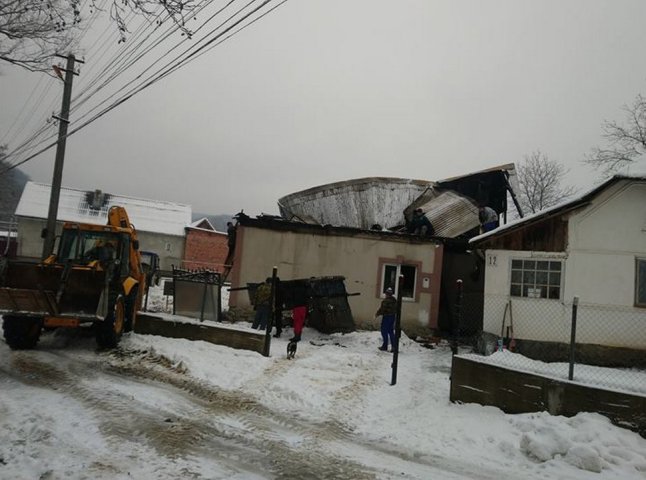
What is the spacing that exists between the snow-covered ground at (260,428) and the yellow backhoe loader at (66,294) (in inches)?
22.3

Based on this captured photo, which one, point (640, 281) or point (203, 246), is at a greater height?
point (203, 246)

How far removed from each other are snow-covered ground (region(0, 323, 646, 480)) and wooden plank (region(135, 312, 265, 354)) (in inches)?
32.4

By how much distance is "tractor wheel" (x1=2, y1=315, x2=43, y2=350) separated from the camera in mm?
8070

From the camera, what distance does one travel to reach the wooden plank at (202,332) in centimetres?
891

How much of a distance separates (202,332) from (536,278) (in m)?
8.71

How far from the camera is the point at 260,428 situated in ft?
17.1

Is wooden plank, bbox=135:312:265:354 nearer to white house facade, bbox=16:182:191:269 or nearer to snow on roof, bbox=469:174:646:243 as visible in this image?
snow on roof, bbox=469:174:646:243

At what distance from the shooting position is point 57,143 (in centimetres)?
1412

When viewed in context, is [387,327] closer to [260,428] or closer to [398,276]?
[398,276]

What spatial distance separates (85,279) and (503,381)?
24.8ft

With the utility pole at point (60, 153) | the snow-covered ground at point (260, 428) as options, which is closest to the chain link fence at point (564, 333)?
the snow-covered ground at point (260, 428)

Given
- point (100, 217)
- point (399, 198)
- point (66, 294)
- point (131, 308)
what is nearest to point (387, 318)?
point (131, 308)

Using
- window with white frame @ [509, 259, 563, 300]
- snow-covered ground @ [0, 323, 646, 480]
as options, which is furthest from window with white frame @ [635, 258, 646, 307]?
snow-covered ground @ [0, 323, 646, 480]

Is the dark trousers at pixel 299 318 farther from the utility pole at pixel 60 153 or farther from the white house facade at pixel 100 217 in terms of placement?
the white house facade at pixel 100 217
